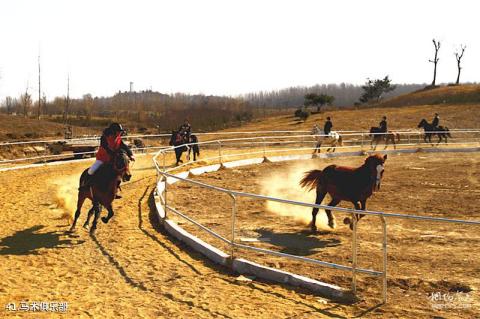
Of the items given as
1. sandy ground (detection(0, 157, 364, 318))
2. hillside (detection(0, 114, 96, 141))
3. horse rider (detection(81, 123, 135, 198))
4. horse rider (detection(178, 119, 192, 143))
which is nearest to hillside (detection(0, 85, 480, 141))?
hillside (detection(0, 114, 96, 141))

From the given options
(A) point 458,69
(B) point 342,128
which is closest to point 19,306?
(B) point 342,128

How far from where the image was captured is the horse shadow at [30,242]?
8826 mm

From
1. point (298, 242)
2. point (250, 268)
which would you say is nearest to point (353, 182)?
point (298, 242)

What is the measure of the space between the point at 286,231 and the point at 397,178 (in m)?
9.35

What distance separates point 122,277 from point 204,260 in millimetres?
1626

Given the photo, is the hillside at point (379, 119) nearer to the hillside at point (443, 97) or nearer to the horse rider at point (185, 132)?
the hillside at point (443, 97)

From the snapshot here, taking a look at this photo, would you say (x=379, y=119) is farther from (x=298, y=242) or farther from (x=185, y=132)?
(x=298, y=242)

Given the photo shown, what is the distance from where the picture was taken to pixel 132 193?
15164 millimetres

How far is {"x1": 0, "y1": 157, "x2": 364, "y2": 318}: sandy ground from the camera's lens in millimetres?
6156

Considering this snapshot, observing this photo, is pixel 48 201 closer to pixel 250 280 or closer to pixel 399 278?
pixel 250 280

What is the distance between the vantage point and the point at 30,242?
9422mm

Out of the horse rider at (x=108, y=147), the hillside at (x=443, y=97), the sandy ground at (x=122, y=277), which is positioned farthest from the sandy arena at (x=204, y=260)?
the hillside at (x=443, y=97)

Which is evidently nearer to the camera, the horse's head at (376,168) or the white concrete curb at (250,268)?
the white concrete curb at (250,268)

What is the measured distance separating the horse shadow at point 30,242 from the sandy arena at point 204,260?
0.02 meters
